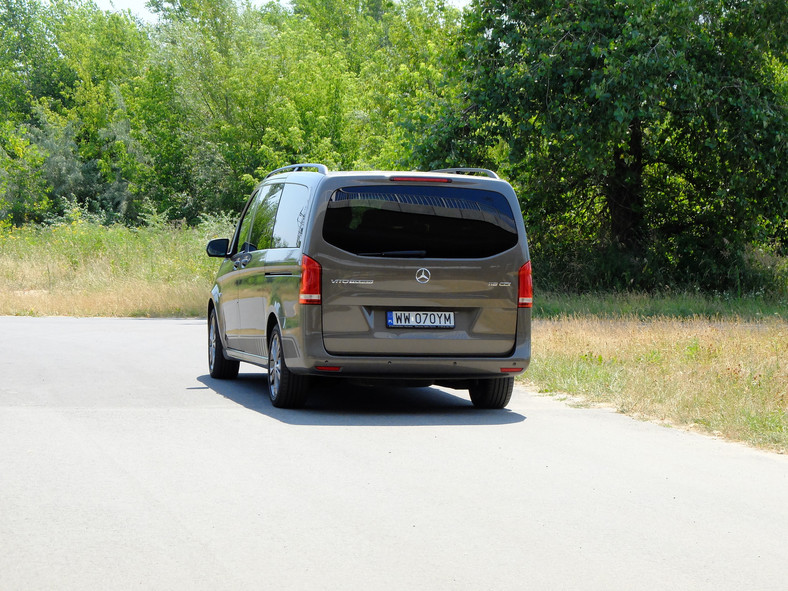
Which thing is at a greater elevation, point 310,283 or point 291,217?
point 291,217

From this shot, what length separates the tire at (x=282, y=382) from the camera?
10.1 meters

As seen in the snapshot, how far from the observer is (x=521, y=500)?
6.44m

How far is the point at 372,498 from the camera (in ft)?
21.2

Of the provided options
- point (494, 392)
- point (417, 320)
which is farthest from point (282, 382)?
point (494, 392)

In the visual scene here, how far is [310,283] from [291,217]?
0.98 meters

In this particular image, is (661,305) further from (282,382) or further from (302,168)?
(282,382)

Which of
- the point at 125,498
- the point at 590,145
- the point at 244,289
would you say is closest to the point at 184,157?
the point at 590,145

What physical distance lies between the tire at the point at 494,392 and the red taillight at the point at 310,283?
1.85m

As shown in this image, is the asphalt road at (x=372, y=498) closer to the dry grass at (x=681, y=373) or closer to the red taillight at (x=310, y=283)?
the dry grass at (x=681, y=373)

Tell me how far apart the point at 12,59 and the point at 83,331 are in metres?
60.1

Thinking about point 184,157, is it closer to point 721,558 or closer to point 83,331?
point 83,331

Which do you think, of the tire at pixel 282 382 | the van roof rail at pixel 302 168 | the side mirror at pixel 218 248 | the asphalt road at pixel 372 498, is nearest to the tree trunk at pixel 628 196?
the side mirror at pixel 218 248

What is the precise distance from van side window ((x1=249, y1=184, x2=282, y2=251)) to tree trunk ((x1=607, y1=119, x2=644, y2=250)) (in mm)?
16664

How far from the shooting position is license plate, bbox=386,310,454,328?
9.75m
